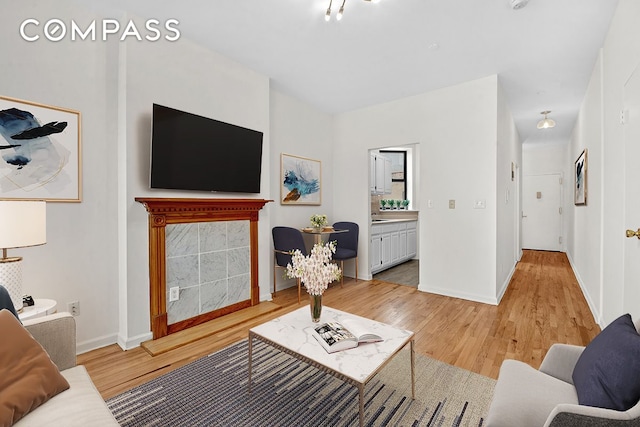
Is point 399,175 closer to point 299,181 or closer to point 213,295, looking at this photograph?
point 299,181

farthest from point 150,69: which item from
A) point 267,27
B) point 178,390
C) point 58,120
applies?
point 178,390

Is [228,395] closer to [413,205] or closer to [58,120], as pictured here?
[58,120]

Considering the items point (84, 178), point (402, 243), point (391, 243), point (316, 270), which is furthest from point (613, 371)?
point (402, 243)

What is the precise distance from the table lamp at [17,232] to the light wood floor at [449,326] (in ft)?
2.66

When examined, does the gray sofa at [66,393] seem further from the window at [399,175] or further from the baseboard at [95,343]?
the window at [399,175]

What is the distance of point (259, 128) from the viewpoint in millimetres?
3482

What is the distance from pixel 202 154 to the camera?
2.87 meters

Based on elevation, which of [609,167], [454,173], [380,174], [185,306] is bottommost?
[185,306]

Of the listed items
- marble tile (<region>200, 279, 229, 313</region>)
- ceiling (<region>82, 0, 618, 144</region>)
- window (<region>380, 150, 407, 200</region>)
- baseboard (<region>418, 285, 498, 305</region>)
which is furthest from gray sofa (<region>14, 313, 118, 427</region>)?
window (<region>380, 150, 407, 200</region>)

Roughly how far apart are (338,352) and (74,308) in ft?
6.95

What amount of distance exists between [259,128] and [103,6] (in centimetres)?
163

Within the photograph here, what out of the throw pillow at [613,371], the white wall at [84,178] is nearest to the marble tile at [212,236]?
the white wall at [84,178]

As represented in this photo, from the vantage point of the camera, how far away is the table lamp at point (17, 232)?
161 cm

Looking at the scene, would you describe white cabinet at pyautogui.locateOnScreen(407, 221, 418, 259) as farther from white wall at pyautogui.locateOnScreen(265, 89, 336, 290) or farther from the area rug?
the area rug
